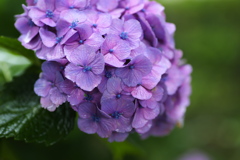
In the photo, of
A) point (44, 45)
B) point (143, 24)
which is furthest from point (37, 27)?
point (143, 24)

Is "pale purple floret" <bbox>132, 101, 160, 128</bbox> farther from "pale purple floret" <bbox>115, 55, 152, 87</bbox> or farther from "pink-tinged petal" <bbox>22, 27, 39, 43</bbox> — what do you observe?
"pink-tinged petal" <bbox>22, 27, 39, 43</bbox>

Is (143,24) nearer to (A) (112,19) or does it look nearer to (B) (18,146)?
(A) (112,19)

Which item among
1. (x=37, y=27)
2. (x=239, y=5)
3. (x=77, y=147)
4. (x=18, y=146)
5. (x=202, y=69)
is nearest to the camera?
(x=37, y=27)

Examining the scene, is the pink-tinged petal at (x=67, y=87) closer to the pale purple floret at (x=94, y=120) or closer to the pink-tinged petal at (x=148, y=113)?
the pale purple floret at (x=94, y=120)

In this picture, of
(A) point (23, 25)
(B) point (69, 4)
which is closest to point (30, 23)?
(A) point (23, 25)

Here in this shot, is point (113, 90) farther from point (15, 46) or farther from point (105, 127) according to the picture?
point (15, 46)

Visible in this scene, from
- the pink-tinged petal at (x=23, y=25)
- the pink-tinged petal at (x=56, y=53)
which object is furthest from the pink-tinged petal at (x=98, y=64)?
the pink-tinged petal at (x=23, y=25)

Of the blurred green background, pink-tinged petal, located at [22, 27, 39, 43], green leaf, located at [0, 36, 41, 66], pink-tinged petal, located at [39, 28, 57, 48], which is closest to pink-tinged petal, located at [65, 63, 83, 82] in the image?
pink-tinged petal, located at [39, 28, 57, 48]
